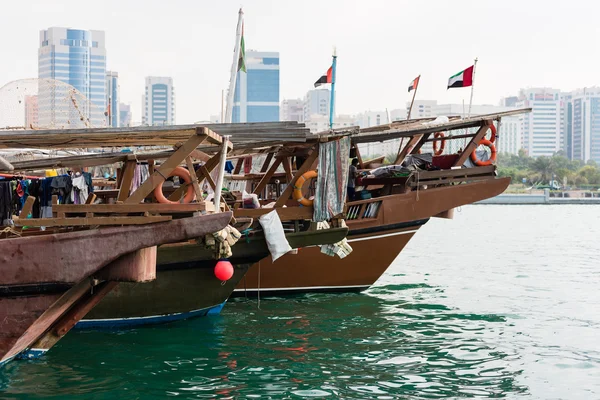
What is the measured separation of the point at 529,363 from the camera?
823cm

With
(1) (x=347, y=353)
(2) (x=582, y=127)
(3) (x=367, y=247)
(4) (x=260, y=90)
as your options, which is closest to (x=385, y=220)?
(3) (x=367, y=247)

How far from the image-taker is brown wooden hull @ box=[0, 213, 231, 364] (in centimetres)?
616

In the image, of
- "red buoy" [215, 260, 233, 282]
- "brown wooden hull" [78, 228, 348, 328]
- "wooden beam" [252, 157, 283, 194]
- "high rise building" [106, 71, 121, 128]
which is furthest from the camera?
"high rise building" [106, 71, 121, 128]

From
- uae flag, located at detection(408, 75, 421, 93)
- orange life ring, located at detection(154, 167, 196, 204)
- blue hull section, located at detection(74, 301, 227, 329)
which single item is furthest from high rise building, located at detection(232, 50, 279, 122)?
orange life ring, located at detection(154, 167, 196, 204)

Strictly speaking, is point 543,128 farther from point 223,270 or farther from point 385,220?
point 223,270

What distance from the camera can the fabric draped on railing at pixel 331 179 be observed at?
9555 mm

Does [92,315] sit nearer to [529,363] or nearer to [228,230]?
[228,230]

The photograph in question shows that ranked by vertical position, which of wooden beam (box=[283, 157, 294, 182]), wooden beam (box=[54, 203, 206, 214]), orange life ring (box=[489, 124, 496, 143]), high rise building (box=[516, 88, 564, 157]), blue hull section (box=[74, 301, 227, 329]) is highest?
high rise building (box=[516, 88, 564, 157])

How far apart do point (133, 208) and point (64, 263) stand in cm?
73

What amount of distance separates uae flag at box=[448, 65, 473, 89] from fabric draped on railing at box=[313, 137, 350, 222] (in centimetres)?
432

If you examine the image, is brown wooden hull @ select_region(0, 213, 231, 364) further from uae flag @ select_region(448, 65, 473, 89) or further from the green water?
uae flag @ select_region(448, 65, 473, 89)

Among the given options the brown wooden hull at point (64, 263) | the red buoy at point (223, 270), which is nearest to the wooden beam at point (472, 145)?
the red buoy at point (223, 270)

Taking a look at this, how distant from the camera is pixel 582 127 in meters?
158

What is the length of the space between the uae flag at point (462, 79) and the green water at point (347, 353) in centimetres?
385
